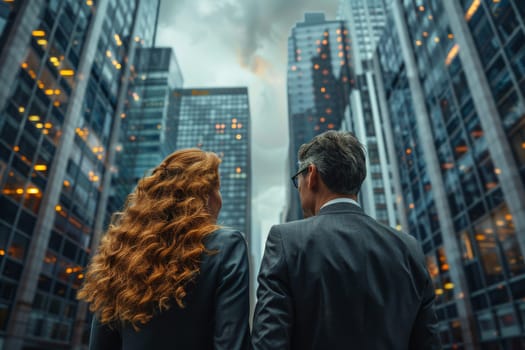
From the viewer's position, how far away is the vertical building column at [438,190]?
93.4 feet

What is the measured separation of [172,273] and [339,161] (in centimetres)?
→ 147

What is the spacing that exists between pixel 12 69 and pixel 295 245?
30.1 metres

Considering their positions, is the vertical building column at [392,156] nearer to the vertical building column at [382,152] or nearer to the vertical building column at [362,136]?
the vertical building column at [362,136]

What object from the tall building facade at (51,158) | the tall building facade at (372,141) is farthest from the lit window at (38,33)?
the tall building facade at (372,141)

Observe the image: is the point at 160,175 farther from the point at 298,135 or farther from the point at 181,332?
→ the point at 298,135

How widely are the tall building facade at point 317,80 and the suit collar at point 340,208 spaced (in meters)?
133

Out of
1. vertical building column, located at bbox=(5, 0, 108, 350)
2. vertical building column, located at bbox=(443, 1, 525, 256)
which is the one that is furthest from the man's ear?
vertical building column, located at bbox=(5, 0, 108, 350)

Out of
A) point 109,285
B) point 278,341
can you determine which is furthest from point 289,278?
point 109,285

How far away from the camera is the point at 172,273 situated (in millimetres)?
2396

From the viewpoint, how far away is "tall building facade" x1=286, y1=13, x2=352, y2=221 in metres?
139

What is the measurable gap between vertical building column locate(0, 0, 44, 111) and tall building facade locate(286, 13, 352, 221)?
4400 inches

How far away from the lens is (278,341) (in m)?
2.06

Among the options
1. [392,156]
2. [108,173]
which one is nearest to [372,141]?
[392,156]

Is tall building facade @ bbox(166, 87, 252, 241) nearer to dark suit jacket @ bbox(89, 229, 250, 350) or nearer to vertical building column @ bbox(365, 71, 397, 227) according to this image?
vertical building column @ bbox(365, 71, 397, 227)
